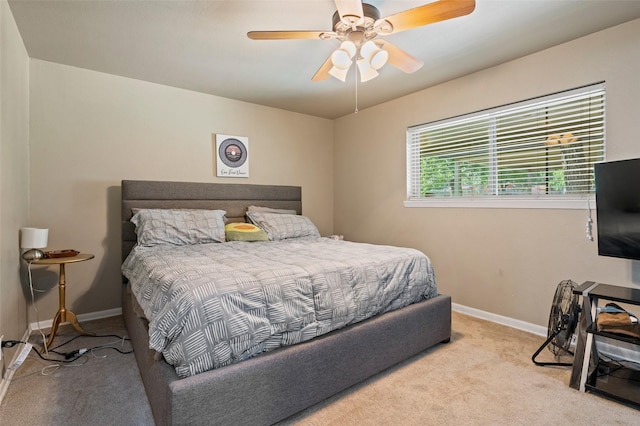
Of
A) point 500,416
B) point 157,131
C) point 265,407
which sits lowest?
point 500,416

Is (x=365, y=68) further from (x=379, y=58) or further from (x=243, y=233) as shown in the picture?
(x=243, y=233)

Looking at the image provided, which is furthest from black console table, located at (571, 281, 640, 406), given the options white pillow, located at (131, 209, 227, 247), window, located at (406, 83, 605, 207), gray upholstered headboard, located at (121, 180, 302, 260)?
gray upholstered headboard, located at (121, 180, 302, 260)

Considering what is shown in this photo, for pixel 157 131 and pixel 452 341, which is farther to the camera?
pixel 157 131

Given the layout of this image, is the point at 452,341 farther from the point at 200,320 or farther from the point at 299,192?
the point at 299,192

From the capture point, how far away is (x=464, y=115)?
3.30 meters

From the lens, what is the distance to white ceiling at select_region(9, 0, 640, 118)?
83.1 inches

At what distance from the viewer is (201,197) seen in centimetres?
362

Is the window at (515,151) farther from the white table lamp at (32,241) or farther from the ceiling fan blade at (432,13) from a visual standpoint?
the white table lamp at (32,241)

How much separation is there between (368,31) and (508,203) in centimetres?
200

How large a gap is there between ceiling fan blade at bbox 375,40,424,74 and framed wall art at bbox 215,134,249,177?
2265mm

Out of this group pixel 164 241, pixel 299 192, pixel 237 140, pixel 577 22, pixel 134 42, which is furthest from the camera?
pixel 299 192

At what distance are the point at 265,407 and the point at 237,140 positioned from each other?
310cm

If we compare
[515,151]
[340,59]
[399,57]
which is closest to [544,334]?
[515,151]

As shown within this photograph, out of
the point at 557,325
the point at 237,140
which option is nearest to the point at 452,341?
the point at 557,325
